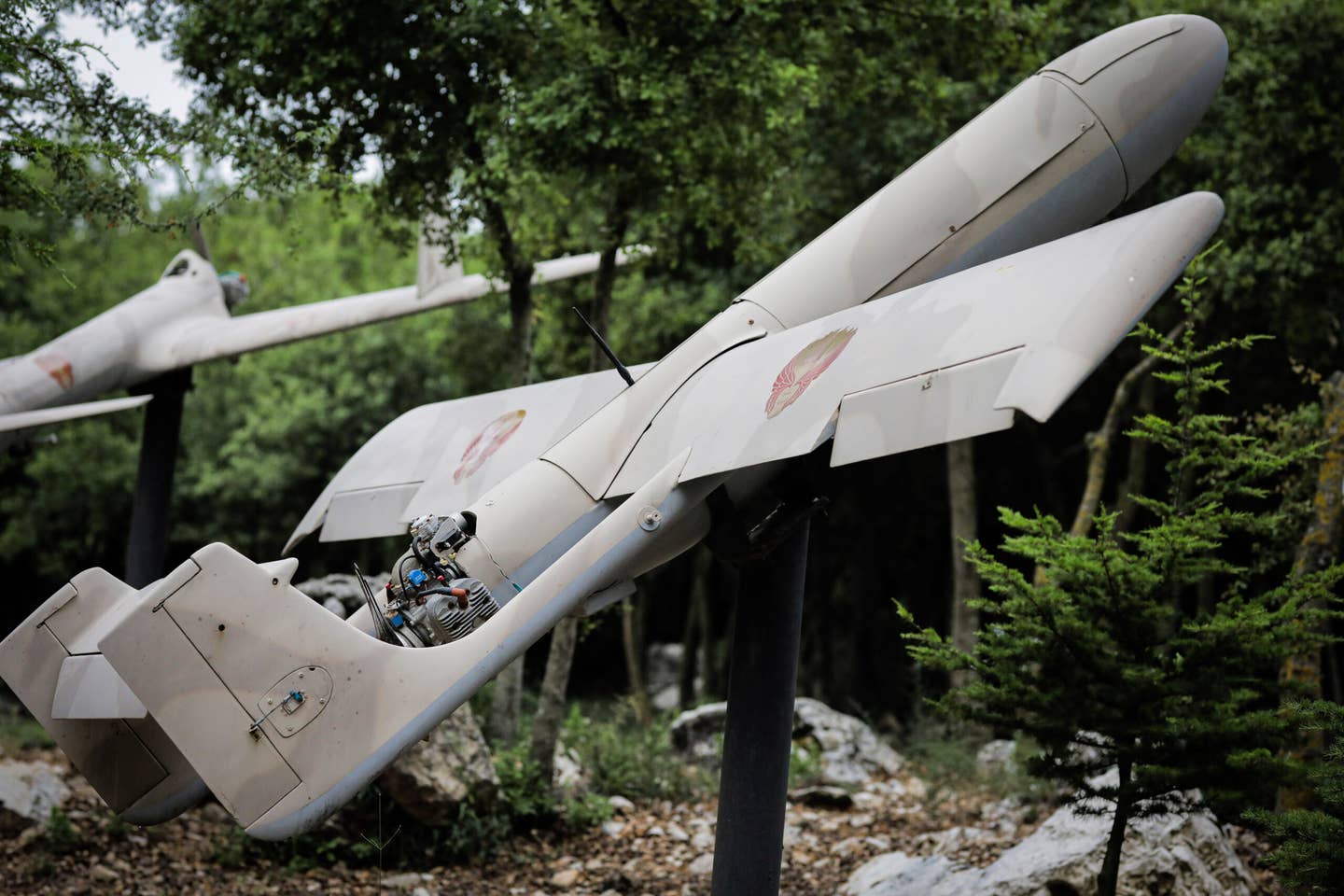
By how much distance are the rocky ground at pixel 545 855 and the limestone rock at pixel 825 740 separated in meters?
1.79

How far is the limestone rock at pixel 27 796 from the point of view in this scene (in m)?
9.20

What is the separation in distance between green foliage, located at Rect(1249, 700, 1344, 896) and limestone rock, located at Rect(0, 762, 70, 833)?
29.5ft

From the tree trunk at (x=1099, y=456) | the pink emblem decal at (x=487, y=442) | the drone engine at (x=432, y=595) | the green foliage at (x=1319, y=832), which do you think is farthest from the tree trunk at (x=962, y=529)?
the drone engine at (x=432, y=595)

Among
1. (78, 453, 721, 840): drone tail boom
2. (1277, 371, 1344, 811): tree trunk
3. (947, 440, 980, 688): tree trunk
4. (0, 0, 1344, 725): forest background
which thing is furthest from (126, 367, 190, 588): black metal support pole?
(1277, 371, 1344, 811): tree trunk

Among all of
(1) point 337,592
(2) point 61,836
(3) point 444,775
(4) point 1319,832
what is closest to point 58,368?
(1) point 337,592

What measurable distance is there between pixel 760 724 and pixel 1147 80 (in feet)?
15.4

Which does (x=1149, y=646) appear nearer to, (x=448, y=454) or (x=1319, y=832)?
(x=1319, y=832)

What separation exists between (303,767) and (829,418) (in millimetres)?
2957

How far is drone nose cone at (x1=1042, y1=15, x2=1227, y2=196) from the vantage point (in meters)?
7.02

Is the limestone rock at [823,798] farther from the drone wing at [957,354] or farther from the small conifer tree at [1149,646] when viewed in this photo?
the drone wing at [957,354]

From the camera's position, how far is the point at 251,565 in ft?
17.5

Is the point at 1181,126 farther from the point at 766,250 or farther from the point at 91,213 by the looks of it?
the point at 91,213

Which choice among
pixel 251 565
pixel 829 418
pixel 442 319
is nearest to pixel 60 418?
pixel 251 565

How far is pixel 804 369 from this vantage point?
5719mm
